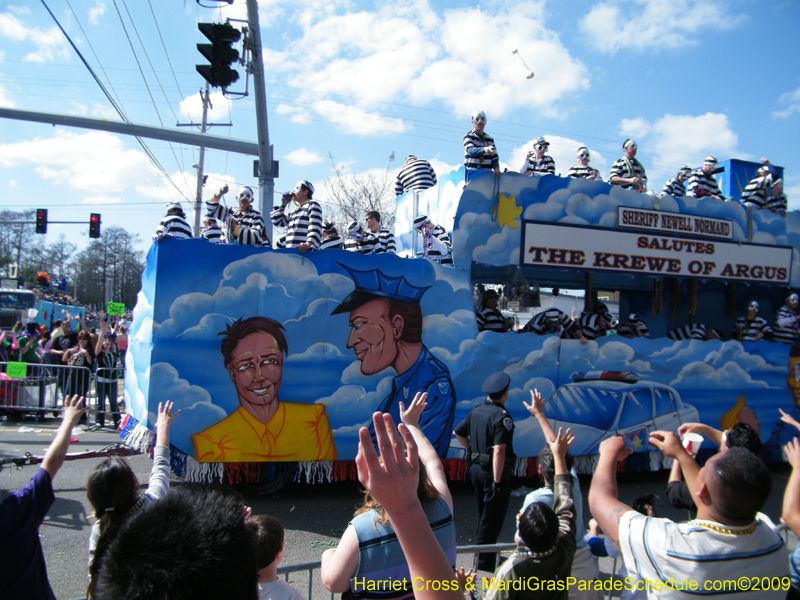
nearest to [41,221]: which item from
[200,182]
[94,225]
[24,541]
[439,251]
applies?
[94,225]

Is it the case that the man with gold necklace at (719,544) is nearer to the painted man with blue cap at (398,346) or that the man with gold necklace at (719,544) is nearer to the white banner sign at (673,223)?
the painted man with blue cap at (398,346)

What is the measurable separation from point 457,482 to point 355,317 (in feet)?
8.84

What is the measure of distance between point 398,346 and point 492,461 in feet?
7.21

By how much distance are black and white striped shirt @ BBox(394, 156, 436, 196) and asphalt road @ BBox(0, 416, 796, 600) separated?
435 cm

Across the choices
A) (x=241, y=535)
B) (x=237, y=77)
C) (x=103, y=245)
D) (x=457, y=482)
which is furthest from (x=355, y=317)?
(x=103, y=245)

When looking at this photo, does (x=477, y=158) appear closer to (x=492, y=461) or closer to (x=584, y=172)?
(x=584, y=172)

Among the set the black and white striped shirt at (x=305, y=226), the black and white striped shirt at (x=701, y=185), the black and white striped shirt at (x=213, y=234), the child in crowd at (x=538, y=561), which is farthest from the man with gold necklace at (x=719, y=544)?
the black and white striped shirt at (x=701, y=185)

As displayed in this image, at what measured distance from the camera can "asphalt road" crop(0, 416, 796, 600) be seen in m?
4.36

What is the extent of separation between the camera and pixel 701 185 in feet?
27.1

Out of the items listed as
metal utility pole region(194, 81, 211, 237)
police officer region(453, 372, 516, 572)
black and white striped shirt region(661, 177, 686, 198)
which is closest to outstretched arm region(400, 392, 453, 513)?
police officer region(453, 372, 516, 572)

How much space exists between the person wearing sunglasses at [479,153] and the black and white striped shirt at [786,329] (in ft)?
18.0

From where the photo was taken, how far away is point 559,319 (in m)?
7.27

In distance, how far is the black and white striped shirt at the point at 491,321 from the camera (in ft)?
22.5

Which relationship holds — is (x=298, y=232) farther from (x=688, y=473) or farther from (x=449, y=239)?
(x=688, y=473)
